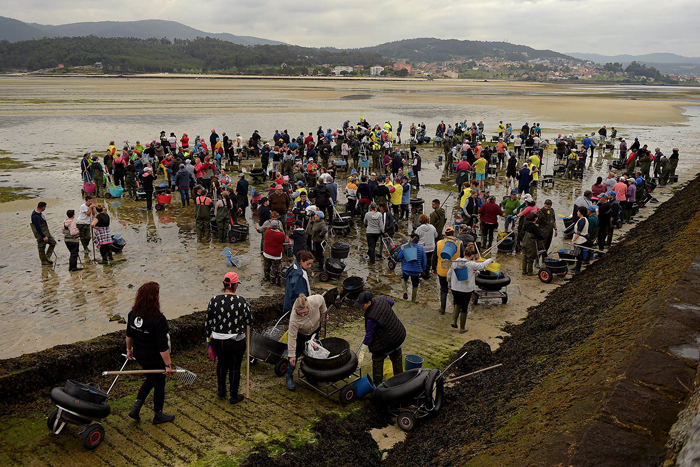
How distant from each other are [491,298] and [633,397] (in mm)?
6038

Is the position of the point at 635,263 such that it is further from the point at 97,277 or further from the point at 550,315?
the point at 97,277

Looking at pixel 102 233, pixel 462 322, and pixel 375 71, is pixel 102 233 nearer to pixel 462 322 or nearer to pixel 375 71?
pixel 462 322

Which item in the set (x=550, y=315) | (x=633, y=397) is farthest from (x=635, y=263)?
(x=633, y=397)

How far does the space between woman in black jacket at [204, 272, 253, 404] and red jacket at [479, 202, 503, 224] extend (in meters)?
8.66

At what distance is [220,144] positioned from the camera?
2406 cm

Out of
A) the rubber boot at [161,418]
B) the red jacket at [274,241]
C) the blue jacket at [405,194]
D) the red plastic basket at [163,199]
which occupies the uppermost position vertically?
the blue jacket at [405,194]

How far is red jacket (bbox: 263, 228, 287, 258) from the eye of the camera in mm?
11031

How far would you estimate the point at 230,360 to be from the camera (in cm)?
620

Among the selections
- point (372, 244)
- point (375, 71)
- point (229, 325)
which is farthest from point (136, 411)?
point (375, 71)

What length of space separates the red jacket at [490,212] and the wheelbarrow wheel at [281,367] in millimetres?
7926

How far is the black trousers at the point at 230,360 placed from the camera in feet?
19.8

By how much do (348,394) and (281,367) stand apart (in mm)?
1201

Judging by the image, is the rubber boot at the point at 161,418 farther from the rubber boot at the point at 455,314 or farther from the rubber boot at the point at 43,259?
the rubber boot at the point at 43,259

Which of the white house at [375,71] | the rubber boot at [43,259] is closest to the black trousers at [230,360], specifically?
the rubber boot at [43,259]
